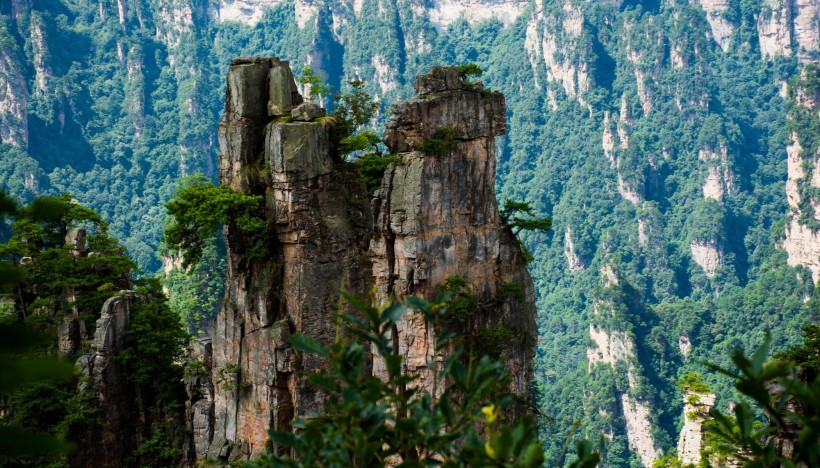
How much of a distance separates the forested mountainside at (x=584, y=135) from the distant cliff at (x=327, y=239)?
43408mm

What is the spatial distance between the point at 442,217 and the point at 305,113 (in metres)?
3.30

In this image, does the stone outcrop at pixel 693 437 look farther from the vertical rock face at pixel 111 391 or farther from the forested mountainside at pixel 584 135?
the forested mountainside at pixel 584 135

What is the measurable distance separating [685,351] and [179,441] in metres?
62.6

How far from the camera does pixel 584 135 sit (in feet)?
411

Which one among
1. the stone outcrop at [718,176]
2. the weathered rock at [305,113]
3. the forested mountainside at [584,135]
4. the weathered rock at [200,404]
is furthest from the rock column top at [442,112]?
the stone outcrop at [718,176]

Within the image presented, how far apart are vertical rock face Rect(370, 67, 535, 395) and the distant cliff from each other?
0.02 m

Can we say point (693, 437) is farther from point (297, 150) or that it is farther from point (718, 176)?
point (718, 176)

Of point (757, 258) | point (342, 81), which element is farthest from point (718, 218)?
point (342, 81)

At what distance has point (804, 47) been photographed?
128000 millimetres

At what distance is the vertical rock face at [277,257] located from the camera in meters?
19.6

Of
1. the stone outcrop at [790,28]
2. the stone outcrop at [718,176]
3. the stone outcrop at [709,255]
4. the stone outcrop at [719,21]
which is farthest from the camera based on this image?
the stone outcrop at [719,21]

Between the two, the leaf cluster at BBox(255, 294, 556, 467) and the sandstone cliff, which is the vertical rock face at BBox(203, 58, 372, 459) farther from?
the leaf cluster at BBox(255, 294, 556, 467)

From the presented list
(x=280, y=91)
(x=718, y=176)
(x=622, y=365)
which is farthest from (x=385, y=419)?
(x=718, y=176)

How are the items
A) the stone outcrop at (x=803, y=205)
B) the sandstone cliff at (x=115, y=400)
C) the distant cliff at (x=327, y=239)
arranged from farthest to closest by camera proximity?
the stone outcrop at (x=803, y=205)
the sandstone cliff at (x=115, y=400)
the distant cliff at (x=327, y=239)
